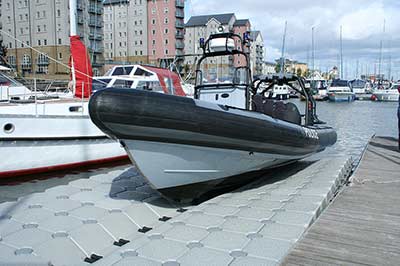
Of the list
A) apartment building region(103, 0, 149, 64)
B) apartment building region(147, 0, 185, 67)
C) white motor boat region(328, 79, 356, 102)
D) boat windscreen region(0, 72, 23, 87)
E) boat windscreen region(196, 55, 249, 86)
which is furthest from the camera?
apartment building region(103, 0, 149, 64)

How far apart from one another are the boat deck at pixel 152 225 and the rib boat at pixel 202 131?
437mm

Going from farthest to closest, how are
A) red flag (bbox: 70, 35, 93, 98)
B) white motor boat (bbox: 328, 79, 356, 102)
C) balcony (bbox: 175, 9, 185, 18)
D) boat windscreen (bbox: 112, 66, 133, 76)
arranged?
balcony (bbox: 175, 9, 185, 18)
white motor boat (bbox: 328, 79, 356, 102)
boat windscreen (bbox: 112, 66, 133, 76)
red flag (bbox: 70, 35, 93, 98)

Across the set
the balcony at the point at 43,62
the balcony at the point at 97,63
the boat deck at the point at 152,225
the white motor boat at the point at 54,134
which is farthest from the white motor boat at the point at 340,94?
the boat deck at the point at 152,225

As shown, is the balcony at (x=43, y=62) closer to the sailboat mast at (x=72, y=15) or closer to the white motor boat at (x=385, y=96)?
the sailboat mast at (x=72, y=15)

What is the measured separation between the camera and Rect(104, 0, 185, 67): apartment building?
2438 inches

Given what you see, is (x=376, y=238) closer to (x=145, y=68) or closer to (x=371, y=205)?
(x=371, y=205)

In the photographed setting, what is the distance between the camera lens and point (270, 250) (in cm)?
333

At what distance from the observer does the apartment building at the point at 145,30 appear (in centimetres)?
6194

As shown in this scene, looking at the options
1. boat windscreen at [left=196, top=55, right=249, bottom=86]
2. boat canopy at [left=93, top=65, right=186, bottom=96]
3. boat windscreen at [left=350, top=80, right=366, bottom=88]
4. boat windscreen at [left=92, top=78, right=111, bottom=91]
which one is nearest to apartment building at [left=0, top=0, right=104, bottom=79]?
boat canopy at [left=93, top=65, right=186, bottom=96]

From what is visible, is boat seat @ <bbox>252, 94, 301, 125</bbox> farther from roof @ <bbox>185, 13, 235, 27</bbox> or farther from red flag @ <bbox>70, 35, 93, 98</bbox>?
roof @ <bbox>185, 13, 235, 27</bbox>

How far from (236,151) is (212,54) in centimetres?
228

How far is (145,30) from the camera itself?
63969 mm

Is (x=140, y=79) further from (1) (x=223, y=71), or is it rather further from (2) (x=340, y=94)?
(2) (x=340, y=94)

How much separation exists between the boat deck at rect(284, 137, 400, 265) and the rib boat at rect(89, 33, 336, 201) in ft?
4.20
